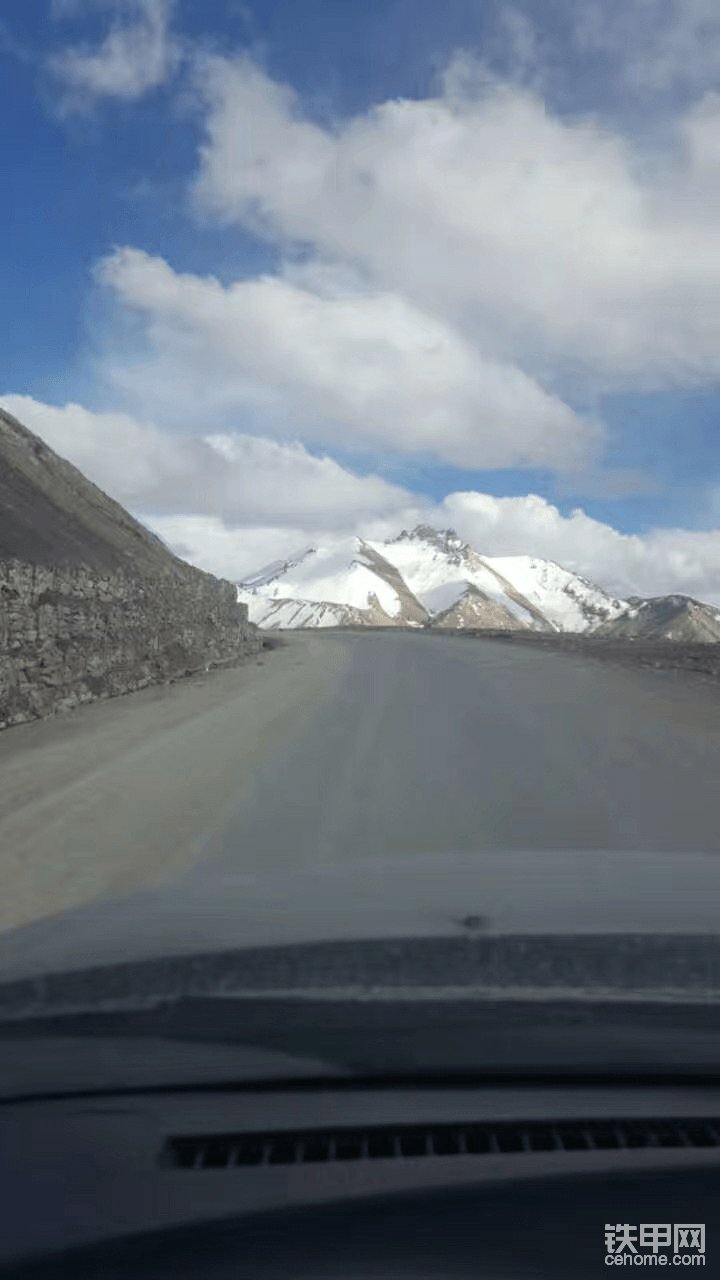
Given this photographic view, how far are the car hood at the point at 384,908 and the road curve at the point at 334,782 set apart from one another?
6.98ft

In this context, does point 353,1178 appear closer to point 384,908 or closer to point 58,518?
point 384,908

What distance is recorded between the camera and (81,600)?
16.0m

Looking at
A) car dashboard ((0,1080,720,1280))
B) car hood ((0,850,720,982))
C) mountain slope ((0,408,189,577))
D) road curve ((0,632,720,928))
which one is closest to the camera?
car dashboard ((0,1080,720,1280))

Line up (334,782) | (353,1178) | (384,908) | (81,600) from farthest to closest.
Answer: (81,600) → (334,782) → (384,908) → (353,1178)

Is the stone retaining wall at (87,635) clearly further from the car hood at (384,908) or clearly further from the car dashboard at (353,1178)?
the car dashboard at (353,1178)

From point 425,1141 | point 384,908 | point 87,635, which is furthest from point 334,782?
point 87,635

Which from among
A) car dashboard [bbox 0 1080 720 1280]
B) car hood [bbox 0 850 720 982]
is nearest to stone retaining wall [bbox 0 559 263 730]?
car hood [bbox 0 850 720 982]

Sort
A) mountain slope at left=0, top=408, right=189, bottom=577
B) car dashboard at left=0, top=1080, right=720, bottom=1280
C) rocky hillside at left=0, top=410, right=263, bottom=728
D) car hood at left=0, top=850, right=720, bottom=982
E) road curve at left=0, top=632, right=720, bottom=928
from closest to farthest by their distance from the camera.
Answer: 1. car dashboard at left=0, top=1080, right=720, bottom=1280
2. car hood at left=0, top=850, right=720, bottom=982
3. road curve at left=0, top=632, right=720, bottom=928
4. rocky hillside at left=0, top=410, right=263, bottom=728
5. mountain slope at left=0, top=408, right=189, bottom=577

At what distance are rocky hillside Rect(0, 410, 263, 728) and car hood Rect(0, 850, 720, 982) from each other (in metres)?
10.0

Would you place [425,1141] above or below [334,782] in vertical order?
above

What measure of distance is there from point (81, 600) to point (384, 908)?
13.7 metres

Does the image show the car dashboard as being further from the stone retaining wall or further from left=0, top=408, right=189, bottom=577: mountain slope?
left=0, top=408, right=189, bottom=577: mountain slope

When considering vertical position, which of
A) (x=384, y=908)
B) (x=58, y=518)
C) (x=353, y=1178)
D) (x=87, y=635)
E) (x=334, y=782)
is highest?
(x=58, y=518)

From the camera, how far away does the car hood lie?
2814 millimetres
